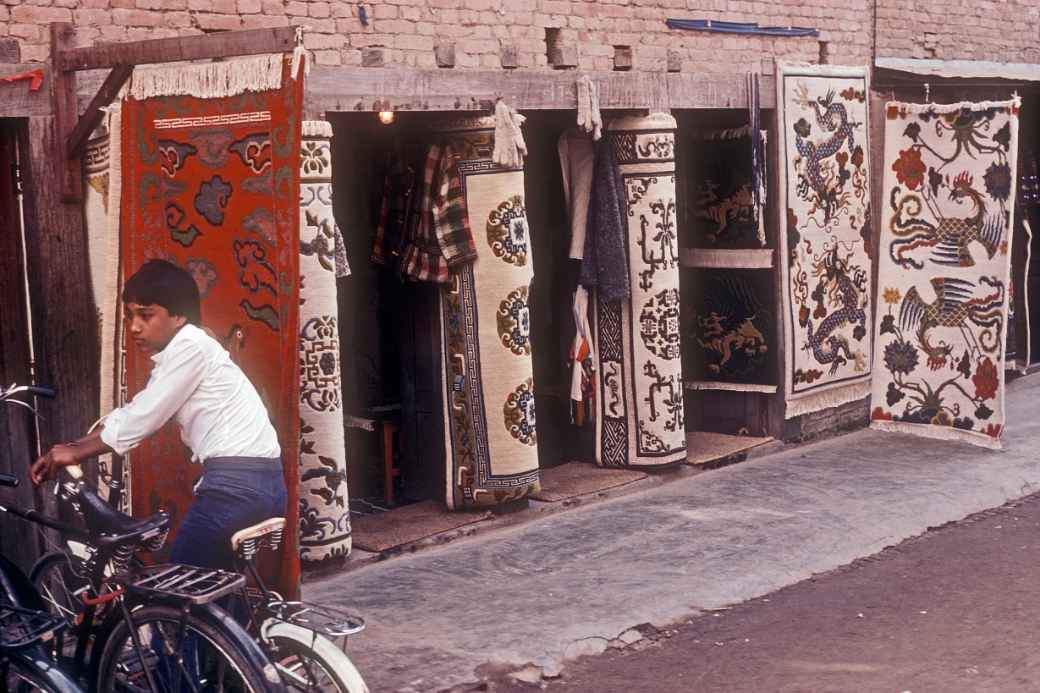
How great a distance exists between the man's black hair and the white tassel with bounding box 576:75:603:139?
400 centimetres

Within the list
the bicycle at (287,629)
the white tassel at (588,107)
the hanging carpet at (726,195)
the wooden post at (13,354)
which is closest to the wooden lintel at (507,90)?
the white tassel at (588,107)

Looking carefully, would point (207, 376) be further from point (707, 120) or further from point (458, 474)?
point (707, 120)

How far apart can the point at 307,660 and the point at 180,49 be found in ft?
8.22

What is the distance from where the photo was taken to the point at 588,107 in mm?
8539

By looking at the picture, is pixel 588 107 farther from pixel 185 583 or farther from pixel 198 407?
pixel 185 583

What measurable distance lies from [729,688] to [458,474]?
302 cm

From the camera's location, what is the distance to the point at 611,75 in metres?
8.78

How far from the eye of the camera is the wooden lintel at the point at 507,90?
23.9 feet

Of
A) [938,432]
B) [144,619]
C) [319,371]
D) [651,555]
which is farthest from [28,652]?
[938,432]

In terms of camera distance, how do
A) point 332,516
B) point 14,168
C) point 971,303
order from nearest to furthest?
point 14,168 < point 332,516 < point 971,303

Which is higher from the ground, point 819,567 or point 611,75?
point 611,75

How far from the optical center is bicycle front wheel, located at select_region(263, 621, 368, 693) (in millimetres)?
4328

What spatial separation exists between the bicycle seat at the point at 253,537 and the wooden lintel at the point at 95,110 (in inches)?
90.7

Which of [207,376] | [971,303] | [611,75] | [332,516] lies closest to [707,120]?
[611,75]
